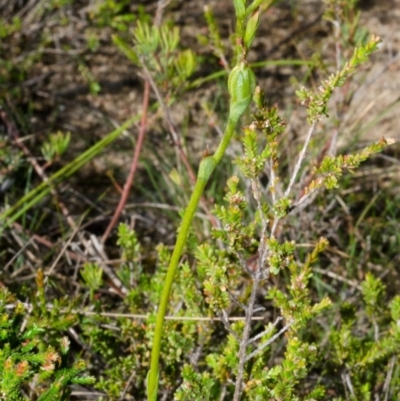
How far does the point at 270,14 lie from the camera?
3.55 meters

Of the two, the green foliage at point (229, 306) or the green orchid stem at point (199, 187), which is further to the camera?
the green foliage at point (229, 306)

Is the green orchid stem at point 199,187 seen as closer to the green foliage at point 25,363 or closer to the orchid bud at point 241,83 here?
the orchid bud at point 241,83

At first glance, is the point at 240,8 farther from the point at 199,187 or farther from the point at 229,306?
the point at 229,306

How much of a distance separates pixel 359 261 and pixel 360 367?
0.73 meters

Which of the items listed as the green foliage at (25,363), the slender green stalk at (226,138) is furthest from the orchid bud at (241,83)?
the green foliage at (25,363)

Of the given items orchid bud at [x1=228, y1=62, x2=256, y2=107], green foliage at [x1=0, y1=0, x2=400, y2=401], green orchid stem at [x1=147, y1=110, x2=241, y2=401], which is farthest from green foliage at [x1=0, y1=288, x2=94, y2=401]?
orchid bud at [x1=228, y1=62, x2=256, y2=107]

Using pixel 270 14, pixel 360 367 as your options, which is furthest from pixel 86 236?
pixel 270 14

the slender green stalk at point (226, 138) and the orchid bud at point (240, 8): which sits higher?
the orchid bud at point (240, 8)

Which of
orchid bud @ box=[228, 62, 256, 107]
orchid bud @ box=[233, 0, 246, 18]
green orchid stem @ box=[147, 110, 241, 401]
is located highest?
orchid bud @ box=[233, 0, 246, 18]

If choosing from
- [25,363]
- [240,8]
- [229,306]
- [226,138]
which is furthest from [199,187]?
[229,306]

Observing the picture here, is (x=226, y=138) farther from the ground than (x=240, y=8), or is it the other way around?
(x=240, y=8)

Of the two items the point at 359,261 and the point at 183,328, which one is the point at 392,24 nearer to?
the point at 359,261

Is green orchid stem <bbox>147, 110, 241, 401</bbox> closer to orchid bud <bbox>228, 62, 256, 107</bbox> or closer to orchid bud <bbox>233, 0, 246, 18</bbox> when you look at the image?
orchid bud <bbox>228, 62, 256, 107</bbox>

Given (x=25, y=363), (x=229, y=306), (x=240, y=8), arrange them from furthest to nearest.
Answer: (x=229, y=306) → (x=25, y=363) → (x=240, y=8)
